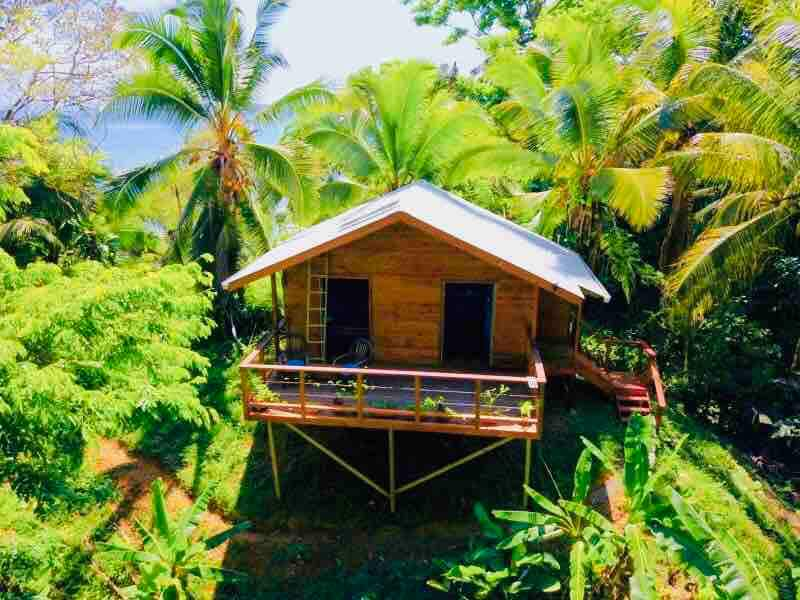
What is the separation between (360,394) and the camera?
955 cm

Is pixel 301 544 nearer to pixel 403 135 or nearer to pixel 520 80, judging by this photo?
pixel 403 135

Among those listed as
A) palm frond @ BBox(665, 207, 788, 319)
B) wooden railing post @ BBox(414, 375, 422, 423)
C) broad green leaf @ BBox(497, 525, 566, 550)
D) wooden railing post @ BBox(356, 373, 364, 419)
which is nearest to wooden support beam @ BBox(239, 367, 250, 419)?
wooden railing post @ BBox(356, 373, 364, 419)

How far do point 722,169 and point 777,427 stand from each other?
22.1 feet

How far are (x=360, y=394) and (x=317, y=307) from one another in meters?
2.71

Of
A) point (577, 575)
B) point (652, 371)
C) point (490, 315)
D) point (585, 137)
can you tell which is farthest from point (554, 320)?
point (577, 575)

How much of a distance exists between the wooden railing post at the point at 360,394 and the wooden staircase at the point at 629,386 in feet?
16.7

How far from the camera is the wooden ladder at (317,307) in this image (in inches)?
446

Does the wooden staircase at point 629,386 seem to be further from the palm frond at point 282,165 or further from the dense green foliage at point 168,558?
the palm frond at point 282,165

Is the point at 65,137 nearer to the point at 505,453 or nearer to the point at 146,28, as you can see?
the point at 146,28

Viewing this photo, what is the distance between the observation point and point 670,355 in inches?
623

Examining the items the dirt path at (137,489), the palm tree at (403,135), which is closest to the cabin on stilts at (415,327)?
the dirt path at (137,489)

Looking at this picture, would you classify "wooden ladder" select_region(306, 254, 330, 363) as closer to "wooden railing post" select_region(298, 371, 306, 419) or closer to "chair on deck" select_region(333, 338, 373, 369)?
"chair on deck" select_region(333, 338, 373, 369)

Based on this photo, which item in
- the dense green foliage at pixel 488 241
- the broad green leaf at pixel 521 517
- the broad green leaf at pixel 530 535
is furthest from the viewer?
the broad green leaf at pixel 530 535

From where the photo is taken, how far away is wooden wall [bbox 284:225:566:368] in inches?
430
